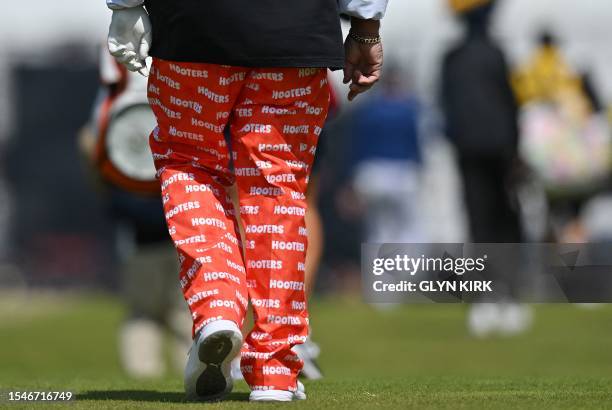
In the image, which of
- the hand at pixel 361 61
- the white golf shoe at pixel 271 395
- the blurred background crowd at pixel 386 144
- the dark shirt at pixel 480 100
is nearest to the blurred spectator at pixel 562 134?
the blurred background crowd at pixel 386 144

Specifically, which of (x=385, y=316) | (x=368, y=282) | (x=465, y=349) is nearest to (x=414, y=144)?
(x=385, y=316)

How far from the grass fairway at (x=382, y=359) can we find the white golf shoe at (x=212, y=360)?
0.06m

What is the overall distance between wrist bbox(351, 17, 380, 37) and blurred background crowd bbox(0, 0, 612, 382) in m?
7.95

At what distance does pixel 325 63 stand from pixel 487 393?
3.56ft

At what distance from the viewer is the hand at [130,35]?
178 inches

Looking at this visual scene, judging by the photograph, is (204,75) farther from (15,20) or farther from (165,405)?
(15,20)

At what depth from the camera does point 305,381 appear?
5.57 meters

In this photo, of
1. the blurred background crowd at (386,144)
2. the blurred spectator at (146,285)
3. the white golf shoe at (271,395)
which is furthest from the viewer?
the blurred background crowd at (386,144)

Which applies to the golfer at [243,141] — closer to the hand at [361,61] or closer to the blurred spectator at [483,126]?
the hand at [361,61]

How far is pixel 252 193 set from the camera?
450cm

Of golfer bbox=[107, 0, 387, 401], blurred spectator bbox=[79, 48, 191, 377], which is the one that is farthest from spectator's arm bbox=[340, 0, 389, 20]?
blurred spectator bbox=[79, 48, 191, 377]

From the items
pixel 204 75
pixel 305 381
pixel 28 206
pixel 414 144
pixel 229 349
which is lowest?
pixel 28 206

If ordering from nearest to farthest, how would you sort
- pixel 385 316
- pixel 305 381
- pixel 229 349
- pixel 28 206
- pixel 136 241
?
pixel 229 349 < pixel 305 381 < pixel 136 241 < pixel 385 316 < pixel 28 206

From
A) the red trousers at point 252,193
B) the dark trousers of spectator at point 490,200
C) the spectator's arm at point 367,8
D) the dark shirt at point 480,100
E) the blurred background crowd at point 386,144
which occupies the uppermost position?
the spectator's arm at point 367,8
